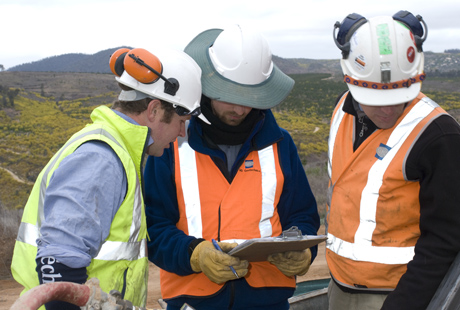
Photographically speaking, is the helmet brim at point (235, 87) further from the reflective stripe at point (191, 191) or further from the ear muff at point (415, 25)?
the ear muff at point (415, 25)

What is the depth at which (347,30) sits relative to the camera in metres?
2.49

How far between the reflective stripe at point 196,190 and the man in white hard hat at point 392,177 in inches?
15.8

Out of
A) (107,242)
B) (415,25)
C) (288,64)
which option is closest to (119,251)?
(107,242)

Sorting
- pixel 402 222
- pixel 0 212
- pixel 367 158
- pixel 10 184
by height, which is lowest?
pixel 10 184

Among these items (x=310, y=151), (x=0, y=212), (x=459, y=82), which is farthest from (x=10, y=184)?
(x=459, y=82)

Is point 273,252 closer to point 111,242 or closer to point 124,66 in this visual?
point 111,242

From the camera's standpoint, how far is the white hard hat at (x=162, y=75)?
227 cm

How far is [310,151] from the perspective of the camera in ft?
84.4

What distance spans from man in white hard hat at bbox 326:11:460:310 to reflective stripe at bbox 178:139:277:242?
402 millimetres

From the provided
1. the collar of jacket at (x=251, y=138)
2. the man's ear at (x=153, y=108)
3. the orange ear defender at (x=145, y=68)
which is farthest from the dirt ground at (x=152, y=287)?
the orange ear defender at (x=145, y=68)

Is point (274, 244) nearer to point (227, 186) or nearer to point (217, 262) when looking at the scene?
point (217, 262)

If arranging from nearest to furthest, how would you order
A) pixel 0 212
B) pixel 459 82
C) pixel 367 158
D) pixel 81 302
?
1. pixel 81 302
2. pixel 367 158
3. pixel 0 212
4. pixel 459 82

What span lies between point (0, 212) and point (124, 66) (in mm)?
8965

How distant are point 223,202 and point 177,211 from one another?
1.01 ft
